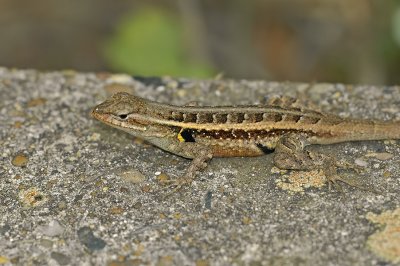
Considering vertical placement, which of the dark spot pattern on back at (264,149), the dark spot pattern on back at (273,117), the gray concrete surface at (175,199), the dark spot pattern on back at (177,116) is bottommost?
the gray concrete surface at (175,199)

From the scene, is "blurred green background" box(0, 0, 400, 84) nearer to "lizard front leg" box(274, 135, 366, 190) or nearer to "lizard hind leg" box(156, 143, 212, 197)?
"lizard hind leg" box(156, 143, 212, 197)

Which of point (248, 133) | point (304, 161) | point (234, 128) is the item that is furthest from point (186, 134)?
point (304, 161)

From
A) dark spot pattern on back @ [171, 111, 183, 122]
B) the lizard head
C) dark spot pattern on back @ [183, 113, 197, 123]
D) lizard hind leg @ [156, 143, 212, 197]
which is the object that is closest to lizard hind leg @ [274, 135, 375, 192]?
lizard hind leg @ [156, 143, 212, 197]

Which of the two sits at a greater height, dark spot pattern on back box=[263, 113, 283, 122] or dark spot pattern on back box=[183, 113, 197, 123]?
dark spot pattern on back box=[263, 113, 283, 122]

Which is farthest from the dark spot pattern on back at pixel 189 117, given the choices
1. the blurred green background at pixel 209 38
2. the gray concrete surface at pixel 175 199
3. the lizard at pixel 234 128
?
the blurred green background at pixel 209 38

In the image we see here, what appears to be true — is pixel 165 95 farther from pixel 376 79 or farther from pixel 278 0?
pixel 278 0

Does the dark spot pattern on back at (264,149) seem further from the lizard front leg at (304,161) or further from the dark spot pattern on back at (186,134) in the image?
the dark spot pattern on back at (186,134)
